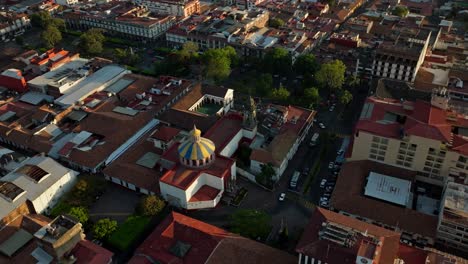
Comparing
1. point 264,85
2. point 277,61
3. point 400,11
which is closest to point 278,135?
point 264,85

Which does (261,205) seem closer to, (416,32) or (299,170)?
(299,170)

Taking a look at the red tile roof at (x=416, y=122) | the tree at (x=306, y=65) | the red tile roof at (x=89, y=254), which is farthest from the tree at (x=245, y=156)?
the tree at (x=306, y=65)

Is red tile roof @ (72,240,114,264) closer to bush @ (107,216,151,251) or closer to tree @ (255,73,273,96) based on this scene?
bush @ (107,216,151,251)

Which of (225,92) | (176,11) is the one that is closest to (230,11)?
(176,11)

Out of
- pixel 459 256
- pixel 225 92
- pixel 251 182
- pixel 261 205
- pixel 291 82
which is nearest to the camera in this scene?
pixel 459 256

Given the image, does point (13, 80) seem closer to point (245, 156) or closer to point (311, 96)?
point (245, 156)

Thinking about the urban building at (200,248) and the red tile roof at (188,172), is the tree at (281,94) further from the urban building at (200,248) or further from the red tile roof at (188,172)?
the urban building at (200,248)
